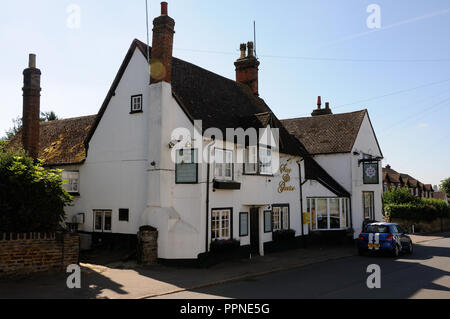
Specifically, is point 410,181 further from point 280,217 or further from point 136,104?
point 136,104

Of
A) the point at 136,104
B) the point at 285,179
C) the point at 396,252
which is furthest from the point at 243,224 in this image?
the point at 396,252

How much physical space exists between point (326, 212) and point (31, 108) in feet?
61.9

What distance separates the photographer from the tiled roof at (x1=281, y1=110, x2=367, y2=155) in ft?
92.0

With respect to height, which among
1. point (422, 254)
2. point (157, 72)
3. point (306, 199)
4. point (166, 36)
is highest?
point (166, 36)

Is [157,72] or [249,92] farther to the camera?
[249,92]

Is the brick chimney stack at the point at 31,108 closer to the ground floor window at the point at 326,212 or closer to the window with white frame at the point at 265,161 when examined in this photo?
the window with white frame at the point at 265,161

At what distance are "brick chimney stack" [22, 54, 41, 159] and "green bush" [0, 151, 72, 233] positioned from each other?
25.1ft

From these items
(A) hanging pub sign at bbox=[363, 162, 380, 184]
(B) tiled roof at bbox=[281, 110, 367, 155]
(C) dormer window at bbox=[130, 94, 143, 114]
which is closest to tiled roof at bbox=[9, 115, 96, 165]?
(C) dormer window at bbox=[130, 94, 143, 114]

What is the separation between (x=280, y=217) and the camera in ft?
73.0

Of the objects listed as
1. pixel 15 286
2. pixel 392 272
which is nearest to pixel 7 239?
pixel 15 286

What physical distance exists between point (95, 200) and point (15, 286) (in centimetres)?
833

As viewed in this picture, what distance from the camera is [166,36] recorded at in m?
17.2

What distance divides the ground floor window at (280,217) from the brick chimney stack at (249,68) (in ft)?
30.1

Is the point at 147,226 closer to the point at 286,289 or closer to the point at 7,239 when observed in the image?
the point at 7,239
